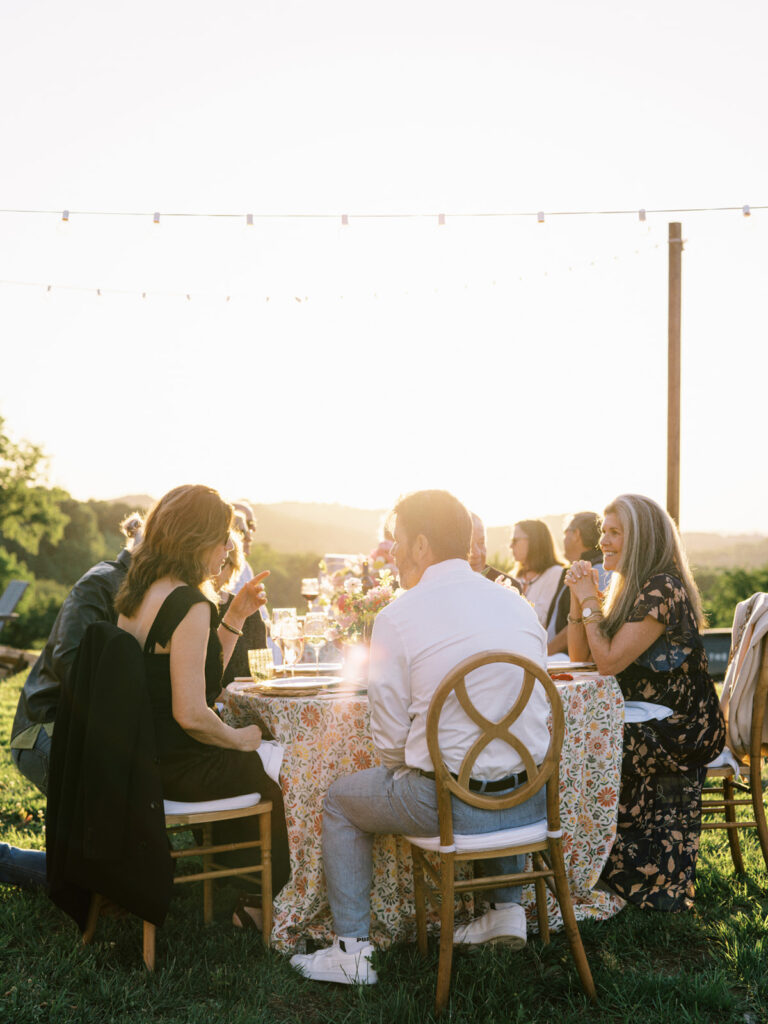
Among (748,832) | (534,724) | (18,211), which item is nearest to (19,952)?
(534,724)

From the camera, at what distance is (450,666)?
248 centimetres

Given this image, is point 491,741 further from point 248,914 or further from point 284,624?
point 248,914

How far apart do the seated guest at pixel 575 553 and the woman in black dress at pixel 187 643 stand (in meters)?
2.48

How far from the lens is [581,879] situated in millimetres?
3148

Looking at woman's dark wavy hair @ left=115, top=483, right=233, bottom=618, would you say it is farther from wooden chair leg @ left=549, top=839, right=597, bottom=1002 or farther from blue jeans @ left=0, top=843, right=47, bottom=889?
wooden chair leg @ left=549, top=839, right=597, bottom=1002

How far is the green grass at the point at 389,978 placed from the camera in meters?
2.51

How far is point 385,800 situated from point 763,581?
1386 centimetres

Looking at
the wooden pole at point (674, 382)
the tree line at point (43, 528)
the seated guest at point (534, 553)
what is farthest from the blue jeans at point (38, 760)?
the tree line at point (43, 528)

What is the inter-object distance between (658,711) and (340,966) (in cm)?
134

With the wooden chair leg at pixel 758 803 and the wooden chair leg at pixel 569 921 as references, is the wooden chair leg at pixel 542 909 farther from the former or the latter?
the wooden chair leg at pixel 758 803

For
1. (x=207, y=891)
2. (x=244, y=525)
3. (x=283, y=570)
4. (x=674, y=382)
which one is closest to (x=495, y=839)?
(x=207, y=891)

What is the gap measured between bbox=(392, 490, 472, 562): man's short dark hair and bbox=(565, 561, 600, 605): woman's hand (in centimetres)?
86

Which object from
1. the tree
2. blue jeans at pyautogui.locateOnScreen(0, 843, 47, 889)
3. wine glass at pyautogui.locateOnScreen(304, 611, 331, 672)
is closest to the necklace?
wine glass at pyautogui.locateOnScreen(304, 611, 331, 672)

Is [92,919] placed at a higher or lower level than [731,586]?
higher
